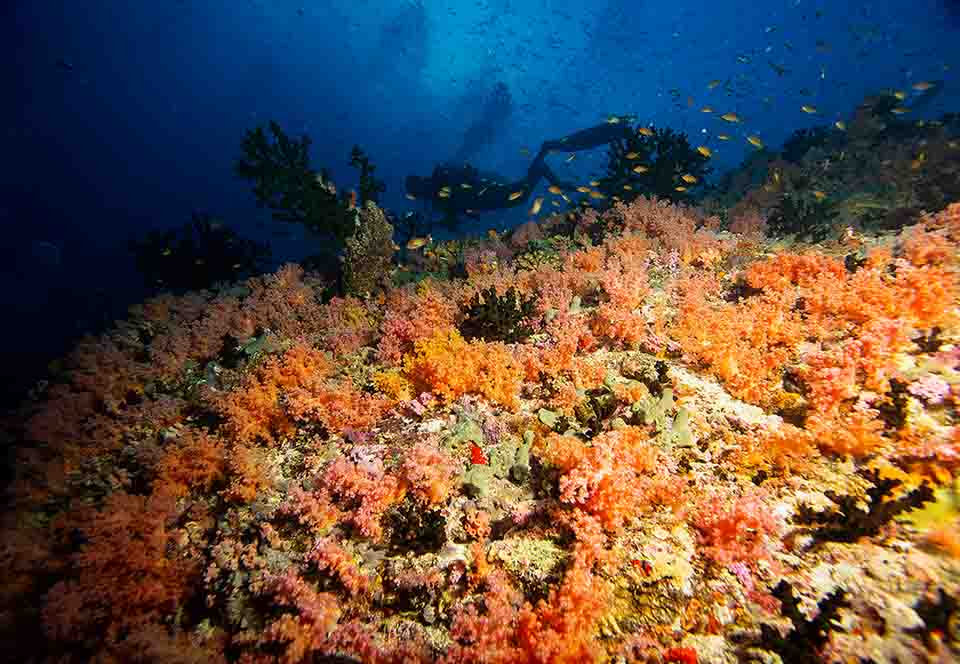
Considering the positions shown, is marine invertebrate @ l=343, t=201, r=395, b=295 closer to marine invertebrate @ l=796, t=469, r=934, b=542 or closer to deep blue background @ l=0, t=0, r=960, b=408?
marine invertebrate @ l=796, t=469, r=934, b=542

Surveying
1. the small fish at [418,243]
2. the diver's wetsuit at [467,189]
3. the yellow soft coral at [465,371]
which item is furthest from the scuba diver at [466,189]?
the yellow soft coral at [465,371]

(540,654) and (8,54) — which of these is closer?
(540,654)

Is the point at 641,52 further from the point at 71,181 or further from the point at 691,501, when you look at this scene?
the point at 691,501

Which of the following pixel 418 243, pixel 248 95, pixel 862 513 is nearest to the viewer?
pixel 862 513

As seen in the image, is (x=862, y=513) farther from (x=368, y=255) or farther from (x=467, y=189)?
(x=467, y=189)

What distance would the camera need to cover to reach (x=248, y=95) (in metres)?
91.2

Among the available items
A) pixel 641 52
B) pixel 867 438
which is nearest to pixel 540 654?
pixel 867 438

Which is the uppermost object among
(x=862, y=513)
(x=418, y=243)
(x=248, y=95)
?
(x=248, y=95)

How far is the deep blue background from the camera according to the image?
1837 inches

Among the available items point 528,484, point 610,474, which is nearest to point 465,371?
point 528,484

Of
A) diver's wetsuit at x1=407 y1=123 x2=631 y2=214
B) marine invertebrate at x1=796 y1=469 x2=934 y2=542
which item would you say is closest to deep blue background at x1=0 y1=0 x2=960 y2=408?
diver's wetsuit at x1=407 y1=123 x2=631 y2=214

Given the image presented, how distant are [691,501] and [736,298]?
4.31 meters

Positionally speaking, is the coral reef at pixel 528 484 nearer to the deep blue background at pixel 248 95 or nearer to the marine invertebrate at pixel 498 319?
the marine invertebrate at pixel 498 319

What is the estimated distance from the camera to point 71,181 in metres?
64.6
